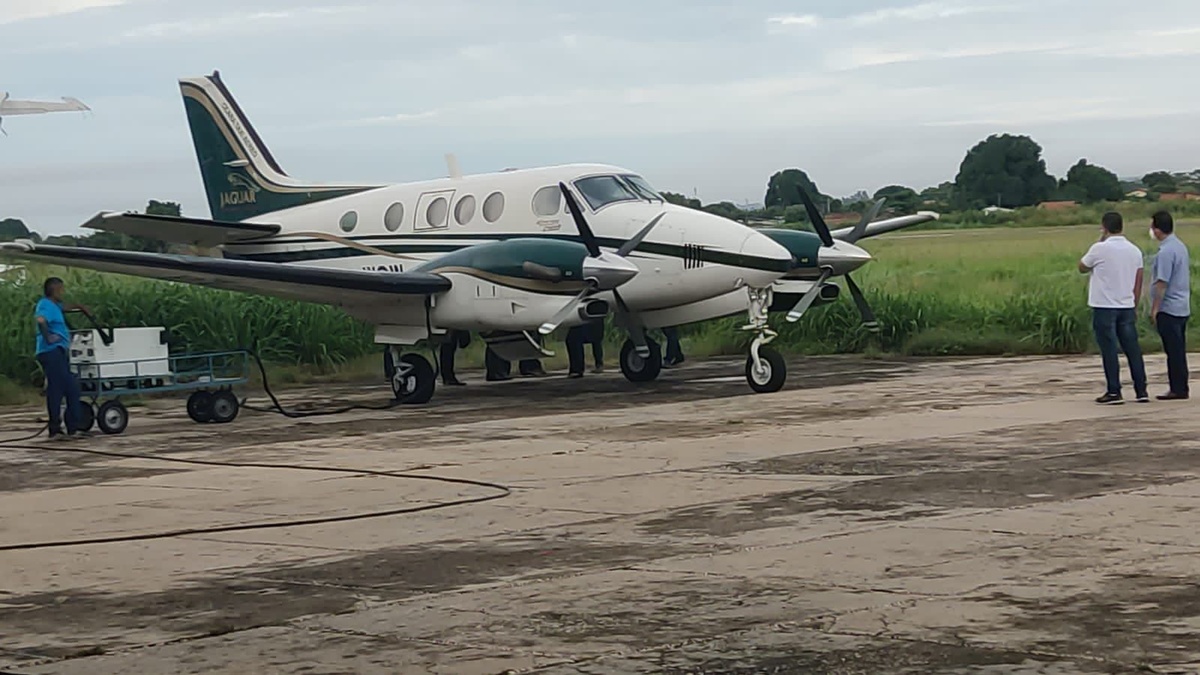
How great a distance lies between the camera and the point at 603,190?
18.9 m

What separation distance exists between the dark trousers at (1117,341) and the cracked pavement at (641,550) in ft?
2.00

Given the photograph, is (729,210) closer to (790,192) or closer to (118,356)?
(790,192)

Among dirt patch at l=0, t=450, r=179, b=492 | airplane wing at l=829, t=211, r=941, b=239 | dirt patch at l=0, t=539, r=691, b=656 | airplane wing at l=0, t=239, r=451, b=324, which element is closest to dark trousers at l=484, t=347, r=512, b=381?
airplane wing at l=0, t=239, r=451, b=324

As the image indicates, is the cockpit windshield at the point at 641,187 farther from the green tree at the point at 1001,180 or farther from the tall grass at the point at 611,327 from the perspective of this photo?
the green tree at the point at 1001,180

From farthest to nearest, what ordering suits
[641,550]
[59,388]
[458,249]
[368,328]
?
[368,328]
[458,249]
[59,388]
[641,550]

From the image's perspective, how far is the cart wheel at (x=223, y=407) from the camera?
16.8 meters

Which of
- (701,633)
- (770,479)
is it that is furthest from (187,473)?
(701,633)

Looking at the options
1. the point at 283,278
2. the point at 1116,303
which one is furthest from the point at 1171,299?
the point at 283,278

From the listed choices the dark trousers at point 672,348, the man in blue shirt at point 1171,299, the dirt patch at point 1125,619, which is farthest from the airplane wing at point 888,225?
the dirt patch at point 1125,619

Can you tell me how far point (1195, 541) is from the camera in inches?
296

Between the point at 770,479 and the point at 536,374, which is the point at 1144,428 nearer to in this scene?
the point at 770,479

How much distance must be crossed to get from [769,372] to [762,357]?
184mm

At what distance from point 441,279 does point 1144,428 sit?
849cm

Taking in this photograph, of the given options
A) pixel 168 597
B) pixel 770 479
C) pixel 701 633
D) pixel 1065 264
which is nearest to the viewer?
pixel 701 633
